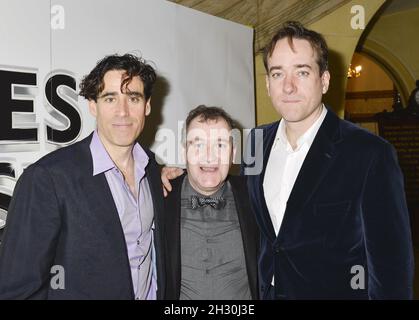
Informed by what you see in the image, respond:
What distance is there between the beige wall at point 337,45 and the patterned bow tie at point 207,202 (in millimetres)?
2495

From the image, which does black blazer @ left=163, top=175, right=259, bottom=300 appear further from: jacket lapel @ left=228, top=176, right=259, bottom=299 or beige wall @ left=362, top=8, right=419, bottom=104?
beige wall @ left=362, top=8, right=419, bottom=104

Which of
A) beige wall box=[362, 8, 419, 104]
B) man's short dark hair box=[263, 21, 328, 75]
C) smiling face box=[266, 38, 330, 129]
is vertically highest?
beige wall box=[362, 8, 419, 104]

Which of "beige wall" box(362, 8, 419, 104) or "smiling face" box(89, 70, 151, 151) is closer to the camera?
"smiling face" box(89, 70, 151, 151)

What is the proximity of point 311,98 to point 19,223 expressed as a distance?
1.31 meters

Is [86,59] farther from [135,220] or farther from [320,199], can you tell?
[320,199]

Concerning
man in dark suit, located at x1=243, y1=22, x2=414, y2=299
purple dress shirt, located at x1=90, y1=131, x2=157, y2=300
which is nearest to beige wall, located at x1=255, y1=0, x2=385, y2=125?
man in dark suit, located at x1=243, y1=22, x2=414, y2=299

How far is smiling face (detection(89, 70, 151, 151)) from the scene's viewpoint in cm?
181

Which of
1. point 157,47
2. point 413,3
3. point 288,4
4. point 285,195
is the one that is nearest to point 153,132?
point 157,47

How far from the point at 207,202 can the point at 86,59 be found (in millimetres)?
1132

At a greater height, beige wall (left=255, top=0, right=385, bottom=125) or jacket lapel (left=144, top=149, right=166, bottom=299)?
beige wall (left=255, top=0, right=385, bottom=125)

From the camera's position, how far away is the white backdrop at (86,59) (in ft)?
6.66

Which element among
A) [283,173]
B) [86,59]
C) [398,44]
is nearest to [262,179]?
[283,173]

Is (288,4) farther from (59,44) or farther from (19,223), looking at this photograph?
(19,223)

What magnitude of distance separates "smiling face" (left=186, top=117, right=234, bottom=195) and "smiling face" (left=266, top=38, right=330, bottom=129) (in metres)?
0.29
